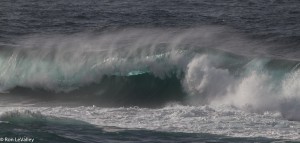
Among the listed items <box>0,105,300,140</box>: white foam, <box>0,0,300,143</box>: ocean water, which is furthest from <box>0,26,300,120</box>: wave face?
<box>0,105,300,140</box>: white foam

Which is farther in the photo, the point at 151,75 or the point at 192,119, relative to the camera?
the point at 151,75

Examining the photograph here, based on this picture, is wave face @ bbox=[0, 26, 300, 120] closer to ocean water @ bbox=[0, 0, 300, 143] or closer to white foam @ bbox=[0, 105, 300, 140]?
ocean water @ bbox=[0, 0, 300, 143]

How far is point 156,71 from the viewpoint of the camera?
3578 cm

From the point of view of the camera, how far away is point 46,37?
44.2 metres

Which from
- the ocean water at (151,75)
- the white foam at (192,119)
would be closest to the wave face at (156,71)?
the ocean water at (151,75)

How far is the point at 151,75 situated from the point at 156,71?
0.88 feet

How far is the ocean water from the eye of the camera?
2816 centimetres

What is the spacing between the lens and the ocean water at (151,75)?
92.4 ft

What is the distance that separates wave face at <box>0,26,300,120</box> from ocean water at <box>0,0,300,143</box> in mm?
47

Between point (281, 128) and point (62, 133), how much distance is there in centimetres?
715

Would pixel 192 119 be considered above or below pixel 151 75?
below

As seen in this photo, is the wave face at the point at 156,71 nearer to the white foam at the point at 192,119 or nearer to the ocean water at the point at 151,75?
the ocean water at the point at 151,75

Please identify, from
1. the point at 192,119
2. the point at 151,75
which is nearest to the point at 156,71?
the point at 151,75

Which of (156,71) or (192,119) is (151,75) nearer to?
(156,71)
